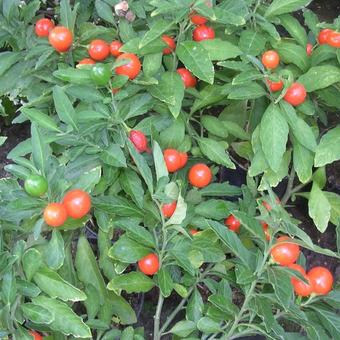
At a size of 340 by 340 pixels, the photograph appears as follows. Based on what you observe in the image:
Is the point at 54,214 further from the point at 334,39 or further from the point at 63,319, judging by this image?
the point at 334,39

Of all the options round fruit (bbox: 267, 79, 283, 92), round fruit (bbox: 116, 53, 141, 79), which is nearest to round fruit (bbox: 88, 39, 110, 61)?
round fruit (bbox: 116, 53, 141, 79)

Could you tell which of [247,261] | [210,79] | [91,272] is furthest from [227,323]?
[210,79]

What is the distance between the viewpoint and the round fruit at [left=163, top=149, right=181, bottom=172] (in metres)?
1.41

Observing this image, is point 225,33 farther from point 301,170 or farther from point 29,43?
point 29,43

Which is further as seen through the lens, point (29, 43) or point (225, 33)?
point (29, 43)

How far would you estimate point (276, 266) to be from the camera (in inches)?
51.0

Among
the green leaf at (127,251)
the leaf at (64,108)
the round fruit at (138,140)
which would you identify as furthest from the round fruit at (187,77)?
the green leaf at (127,251)

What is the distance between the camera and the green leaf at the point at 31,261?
119 cm

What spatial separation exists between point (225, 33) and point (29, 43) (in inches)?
24.0

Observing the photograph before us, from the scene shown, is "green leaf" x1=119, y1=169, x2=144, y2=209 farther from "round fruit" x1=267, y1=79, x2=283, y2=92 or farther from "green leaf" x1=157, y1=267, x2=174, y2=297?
"round fruit" x1=267, y1=79, x2=283, y2=92

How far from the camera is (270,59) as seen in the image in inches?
56.2

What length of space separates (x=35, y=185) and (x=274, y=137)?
0.62 m

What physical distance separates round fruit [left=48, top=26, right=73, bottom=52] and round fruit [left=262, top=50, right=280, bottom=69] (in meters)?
0.55

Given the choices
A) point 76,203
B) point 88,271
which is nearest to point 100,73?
point 76,203
